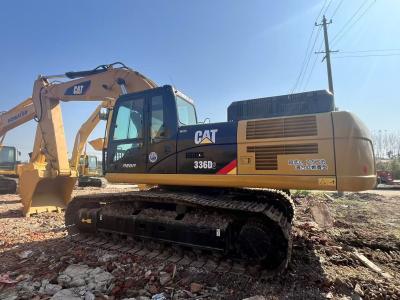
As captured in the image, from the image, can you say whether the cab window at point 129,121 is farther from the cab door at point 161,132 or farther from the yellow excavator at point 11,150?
the yellow excavator at point 11,150

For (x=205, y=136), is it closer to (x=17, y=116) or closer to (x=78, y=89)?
(x=78, y=89)

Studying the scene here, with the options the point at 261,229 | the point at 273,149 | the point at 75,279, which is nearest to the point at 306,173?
the point at 273,149

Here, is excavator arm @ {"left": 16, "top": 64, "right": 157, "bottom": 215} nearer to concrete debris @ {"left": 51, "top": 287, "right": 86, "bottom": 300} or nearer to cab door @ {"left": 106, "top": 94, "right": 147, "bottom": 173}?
cab door @ {"left": 106, "top": 94, "right": 147, "bottom": 173}

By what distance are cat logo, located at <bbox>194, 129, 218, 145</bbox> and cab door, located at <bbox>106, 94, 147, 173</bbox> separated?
3.48ft

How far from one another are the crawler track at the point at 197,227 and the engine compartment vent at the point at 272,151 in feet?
2.17

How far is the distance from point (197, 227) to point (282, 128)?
2023mm

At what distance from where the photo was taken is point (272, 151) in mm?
4582

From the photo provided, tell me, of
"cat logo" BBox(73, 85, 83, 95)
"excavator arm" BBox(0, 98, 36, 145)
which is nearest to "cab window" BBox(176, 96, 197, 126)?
"cat logo" BBox(73, 85, 83, 95)

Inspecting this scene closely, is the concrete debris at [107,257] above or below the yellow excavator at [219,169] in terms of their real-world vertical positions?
below

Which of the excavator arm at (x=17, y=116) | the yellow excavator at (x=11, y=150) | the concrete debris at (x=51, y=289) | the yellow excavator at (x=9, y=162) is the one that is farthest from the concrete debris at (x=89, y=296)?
the yellow excavator at (x=9, y=162)

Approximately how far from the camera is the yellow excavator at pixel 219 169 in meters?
4.26

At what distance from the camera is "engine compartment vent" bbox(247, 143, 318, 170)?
14.3ft

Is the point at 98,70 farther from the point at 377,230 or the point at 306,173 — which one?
the point at 377,230

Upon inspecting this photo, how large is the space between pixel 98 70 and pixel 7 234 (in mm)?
4440
